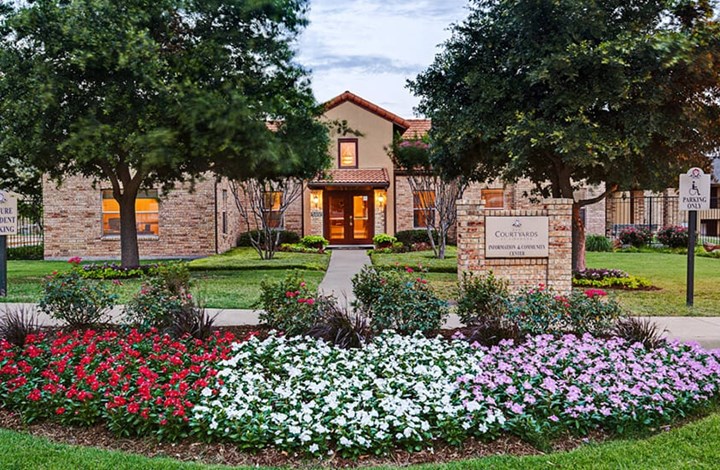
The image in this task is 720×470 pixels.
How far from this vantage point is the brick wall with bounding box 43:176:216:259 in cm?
2264

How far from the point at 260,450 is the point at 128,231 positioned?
1290 cm

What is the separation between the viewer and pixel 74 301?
23.4 feet

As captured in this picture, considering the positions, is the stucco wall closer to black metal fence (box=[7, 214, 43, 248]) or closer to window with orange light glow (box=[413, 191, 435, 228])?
window with orange light glow (box=[413, 191, 435, 228])

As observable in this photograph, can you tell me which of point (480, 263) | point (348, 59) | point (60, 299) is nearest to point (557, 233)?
point (480, 263)

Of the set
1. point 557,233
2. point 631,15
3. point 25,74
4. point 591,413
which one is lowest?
point 591,413

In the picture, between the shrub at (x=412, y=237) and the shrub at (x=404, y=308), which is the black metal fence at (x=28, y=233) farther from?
the shrub at (x=404, y=308)

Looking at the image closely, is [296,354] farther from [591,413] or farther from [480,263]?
[480,263]

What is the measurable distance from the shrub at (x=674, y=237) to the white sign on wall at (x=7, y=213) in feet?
79.0

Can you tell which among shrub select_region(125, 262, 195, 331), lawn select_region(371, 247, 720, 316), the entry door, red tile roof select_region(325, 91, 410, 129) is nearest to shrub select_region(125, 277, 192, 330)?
shrub select_region(125, 262, 195, 331)

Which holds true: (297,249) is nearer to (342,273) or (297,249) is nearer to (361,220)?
(361,220)

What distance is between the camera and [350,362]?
5.39 metres

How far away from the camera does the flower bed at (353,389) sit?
4258mm

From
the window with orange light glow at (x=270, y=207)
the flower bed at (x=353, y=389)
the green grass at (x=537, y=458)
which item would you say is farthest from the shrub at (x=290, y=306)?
the window with orange light glow at (x=270, y=207)

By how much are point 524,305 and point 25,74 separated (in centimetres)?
1084
